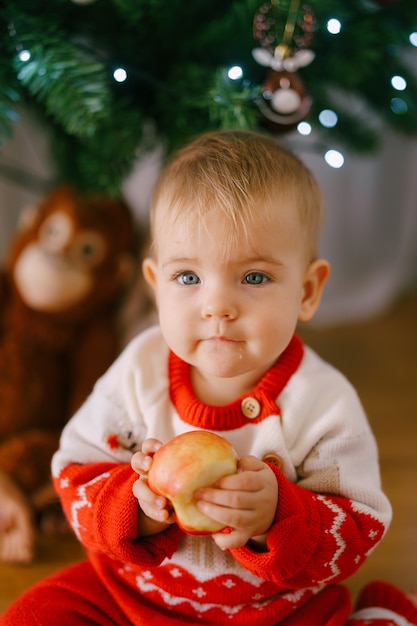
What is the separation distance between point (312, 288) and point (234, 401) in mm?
170

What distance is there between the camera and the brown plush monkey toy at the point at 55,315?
120 centimetres

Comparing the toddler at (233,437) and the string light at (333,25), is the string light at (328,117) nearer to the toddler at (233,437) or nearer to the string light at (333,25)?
the string light at (333,25)

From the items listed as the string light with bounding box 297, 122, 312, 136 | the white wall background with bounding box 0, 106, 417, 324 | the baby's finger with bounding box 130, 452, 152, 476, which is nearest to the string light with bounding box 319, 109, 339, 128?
the string light with bounding box 297, 122, 312, 136

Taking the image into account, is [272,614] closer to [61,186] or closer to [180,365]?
[180,365]

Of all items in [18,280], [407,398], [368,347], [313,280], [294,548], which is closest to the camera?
[294,548]

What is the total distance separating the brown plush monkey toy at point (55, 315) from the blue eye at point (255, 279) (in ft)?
1.58

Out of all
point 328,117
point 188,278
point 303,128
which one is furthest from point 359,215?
point 188,278

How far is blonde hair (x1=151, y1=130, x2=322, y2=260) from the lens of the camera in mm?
783

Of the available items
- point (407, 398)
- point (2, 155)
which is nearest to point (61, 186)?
point (2, 155)

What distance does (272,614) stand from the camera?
0.84 m

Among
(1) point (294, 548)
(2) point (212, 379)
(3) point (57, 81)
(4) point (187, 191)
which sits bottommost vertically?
(1) point (294, 548)

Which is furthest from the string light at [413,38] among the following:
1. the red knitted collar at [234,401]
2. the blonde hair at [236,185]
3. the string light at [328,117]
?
the red knitted collar at [234,401]

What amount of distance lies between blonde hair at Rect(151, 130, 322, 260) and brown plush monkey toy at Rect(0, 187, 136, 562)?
0.38 meters

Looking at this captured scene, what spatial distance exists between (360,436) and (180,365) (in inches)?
9.3
